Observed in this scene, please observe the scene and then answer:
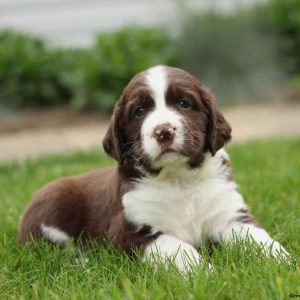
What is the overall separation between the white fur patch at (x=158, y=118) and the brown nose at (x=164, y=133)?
0.10 ft

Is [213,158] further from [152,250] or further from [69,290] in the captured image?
[69,290]

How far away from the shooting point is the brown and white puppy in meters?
4.24

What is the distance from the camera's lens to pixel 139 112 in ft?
14.5

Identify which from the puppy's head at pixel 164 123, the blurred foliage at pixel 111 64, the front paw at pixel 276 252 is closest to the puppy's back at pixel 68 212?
the puppy's head at pixel 164 123

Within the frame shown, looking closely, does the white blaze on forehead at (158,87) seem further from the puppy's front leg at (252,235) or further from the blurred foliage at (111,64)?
the blurred foliage at (111,64)

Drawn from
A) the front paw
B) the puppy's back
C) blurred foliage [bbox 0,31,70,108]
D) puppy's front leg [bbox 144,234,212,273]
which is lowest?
blurred foliage [bbox 0,31,70,108]

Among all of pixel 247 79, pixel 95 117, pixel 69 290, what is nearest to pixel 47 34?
pixel 95 117

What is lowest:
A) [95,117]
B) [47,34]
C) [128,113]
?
[95,117]

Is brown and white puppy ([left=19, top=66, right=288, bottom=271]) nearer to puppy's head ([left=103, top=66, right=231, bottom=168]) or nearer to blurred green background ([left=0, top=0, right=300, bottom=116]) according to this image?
puppy's head ([left=103, top=66, right=231, bottom=168])

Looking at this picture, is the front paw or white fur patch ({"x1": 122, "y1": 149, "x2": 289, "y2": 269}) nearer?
the front paw

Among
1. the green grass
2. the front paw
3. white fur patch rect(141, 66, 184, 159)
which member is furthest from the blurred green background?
the front paw

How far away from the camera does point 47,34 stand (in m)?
15.3

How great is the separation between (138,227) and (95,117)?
8.05 meters

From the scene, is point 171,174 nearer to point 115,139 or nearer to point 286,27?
point 115,139
